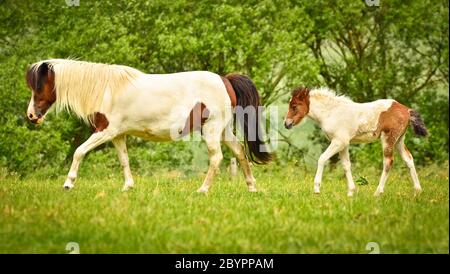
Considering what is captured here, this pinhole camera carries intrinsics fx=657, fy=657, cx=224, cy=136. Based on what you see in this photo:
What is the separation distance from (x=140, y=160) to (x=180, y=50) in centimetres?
359

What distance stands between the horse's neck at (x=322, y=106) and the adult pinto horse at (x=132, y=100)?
60.8 inches

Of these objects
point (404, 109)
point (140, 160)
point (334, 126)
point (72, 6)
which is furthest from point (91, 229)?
point (72, 6)

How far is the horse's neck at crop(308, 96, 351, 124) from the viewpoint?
37.6 feet

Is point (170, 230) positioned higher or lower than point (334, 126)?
lower

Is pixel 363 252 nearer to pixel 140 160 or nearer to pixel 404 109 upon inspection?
pixel 404 109

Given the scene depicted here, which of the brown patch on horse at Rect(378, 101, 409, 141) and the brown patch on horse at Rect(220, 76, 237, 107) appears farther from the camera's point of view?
the brown patch on horse at Rect(220, 76, 237, 107)

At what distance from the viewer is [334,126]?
11.3 metres

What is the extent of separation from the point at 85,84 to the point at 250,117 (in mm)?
2855

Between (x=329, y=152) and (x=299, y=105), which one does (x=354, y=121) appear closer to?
(x=329, y=152)

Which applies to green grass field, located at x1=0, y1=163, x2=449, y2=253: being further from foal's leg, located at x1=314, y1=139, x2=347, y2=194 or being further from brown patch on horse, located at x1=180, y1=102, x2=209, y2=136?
brown patch on horse, located at x1=180, y1=102, x2=209, y2=136

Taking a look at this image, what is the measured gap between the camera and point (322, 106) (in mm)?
11531

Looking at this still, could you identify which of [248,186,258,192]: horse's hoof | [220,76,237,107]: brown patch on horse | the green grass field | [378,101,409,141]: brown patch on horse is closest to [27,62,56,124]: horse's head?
the green grass field

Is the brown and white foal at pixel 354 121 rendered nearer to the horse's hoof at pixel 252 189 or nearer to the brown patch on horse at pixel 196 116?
the horse's hoof at pixel 252 189

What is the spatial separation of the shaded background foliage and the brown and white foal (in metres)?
8.01
